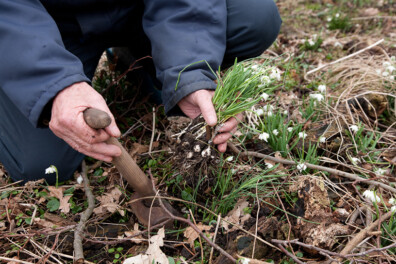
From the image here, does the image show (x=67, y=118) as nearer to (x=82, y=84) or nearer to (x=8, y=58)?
(x=82, y=84)

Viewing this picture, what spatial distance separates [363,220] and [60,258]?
71.6 inches

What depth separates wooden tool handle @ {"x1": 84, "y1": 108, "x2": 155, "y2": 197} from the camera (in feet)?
4.82

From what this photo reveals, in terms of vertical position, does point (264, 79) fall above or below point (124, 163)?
above

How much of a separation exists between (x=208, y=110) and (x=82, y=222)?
1061 millimetres

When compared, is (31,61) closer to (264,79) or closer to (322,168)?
(264,79)

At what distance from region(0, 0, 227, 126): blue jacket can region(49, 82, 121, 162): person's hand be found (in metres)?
0.06

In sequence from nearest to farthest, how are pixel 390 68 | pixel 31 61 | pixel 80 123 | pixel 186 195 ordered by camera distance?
pixel 80 123 < pixel 31 61 < pixel 186 195 < pixel 390 68

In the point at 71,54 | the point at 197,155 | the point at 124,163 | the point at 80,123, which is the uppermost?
the point at 71,54

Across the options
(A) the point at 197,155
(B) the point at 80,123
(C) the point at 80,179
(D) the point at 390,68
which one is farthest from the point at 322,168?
(C) the point at 80,179

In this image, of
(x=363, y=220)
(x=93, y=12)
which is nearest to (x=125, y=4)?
(x=93, y=12)

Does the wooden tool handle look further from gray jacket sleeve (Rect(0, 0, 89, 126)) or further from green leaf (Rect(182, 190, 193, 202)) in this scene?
gray jacket sleeve (Rect(0, 0, 89, 126))

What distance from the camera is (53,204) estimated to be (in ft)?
7.36

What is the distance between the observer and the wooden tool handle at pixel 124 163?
147cm

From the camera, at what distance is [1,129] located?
2.49 m
